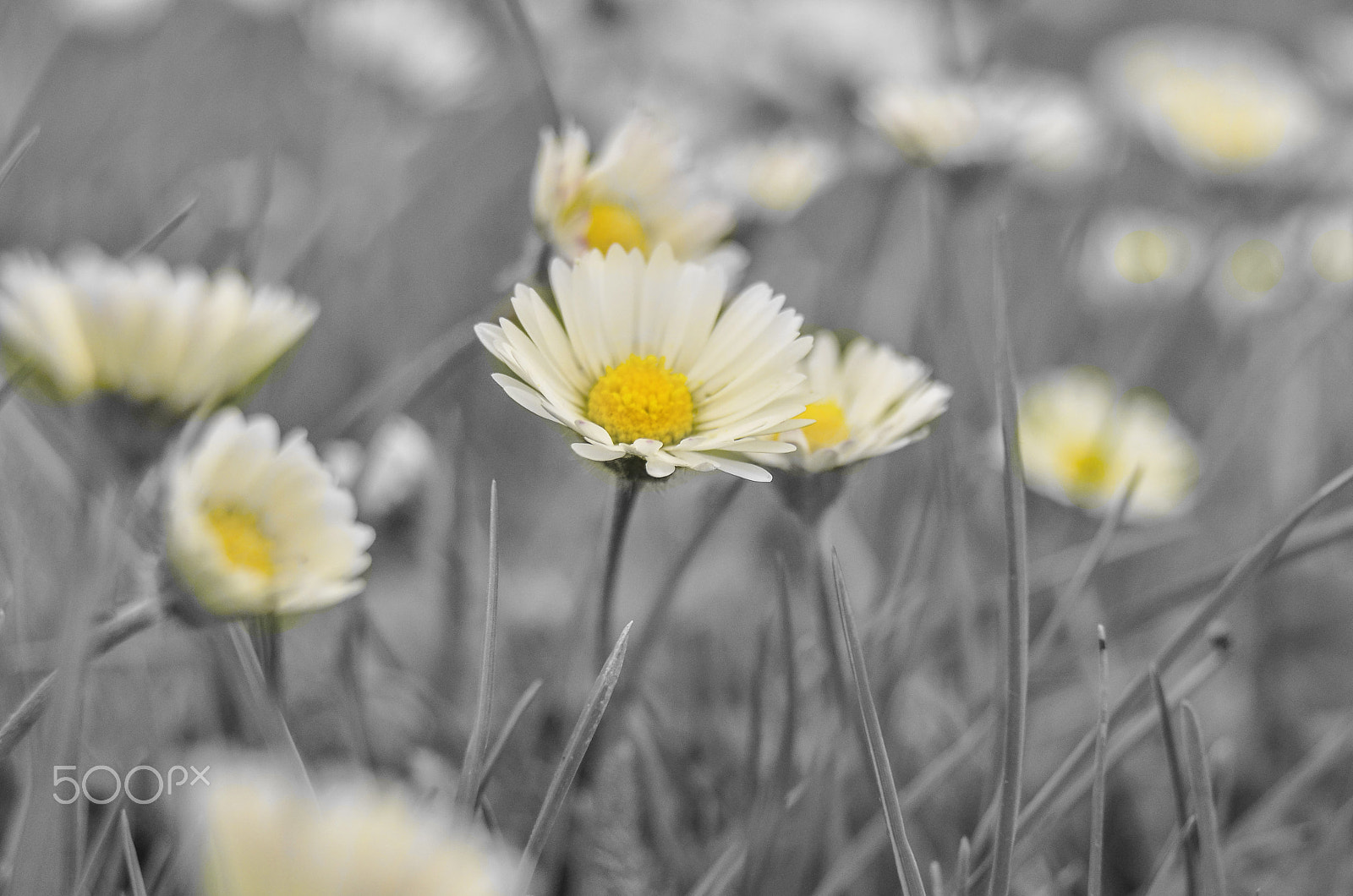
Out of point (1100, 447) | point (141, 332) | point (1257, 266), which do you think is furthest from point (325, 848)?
point (1257, 266)

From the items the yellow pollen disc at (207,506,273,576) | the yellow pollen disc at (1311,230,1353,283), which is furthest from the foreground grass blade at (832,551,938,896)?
the yellow pollen disc at (1311,230,1353,283)

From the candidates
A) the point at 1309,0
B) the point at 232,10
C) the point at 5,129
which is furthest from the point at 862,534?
the point at 1309,0

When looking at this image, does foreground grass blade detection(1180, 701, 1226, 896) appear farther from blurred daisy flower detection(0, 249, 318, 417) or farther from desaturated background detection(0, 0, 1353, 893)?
blurred daisy flower detection(0, 249, 318, 417)

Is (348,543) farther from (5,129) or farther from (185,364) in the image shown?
(5,129)

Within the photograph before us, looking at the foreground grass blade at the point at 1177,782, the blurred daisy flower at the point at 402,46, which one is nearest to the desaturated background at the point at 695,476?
the blurred daisy flower at the point at 402,46

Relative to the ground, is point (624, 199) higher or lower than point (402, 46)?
lower

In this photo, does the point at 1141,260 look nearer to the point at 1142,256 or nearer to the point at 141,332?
the point at 1142,256
